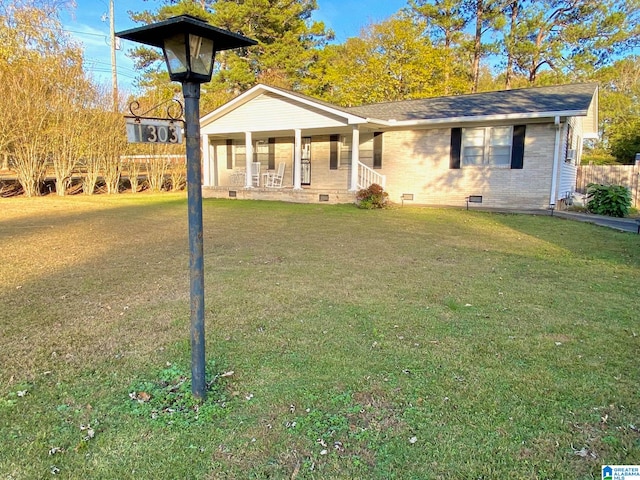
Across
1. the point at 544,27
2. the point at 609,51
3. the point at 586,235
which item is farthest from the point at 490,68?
the point at 586,235

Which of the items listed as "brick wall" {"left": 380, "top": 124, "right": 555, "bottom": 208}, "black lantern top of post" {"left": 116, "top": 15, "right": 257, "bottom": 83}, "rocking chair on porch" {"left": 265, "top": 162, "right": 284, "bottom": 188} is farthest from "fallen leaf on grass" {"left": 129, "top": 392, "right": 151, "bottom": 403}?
"rocking chair on porch" {"left": 265, "top": 162, "right": 284, "bottom": 188}

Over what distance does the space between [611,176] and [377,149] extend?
297 inches

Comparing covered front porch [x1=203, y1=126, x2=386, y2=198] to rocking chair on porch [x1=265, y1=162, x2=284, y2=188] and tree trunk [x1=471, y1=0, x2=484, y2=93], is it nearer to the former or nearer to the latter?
rocking chair on porch [x1=265, y1=162, x2=284, y2=188]

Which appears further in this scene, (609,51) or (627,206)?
(609,51)

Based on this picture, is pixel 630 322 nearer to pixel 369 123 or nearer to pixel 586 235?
pixel 586 235

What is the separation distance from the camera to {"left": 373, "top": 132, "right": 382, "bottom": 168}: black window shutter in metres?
14.1

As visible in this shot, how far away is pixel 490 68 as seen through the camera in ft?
86.9

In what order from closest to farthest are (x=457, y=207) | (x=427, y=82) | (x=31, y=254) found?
(x=31, y=254)
(x=457, y=207)
(x=427, y=82)

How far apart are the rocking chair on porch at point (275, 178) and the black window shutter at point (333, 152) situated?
1926mm

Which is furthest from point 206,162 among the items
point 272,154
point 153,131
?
point 153,131

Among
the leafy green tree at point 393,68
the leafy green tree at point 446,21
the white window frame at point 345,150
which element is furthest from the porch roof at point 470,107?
the leafy green tree at point 446,21

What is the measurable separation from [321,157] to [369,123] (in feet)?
10.0

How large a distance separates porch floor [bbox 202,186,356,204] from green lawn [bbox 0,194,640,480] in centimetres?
713

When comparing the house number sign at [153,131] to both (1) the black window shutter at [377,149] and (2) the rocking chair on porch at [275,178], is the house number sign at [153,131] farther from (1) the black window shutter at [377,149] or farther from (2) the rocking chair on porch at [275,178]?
(2) the rocking chair on porch at [275,178]
